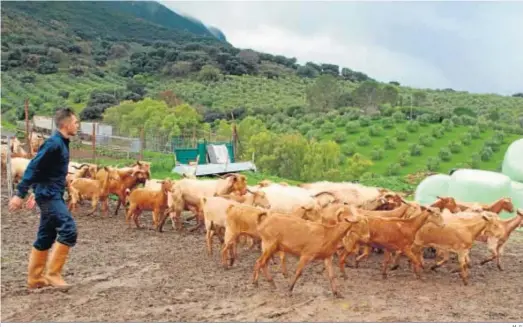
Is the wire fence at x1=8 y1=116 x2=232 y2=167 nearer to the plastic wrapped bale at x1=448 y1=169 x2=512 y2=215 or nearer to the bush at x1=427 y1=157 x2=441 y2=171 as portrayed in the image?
the plastic wrapped bale at x1=448 y1=169 x2=512 y2=215

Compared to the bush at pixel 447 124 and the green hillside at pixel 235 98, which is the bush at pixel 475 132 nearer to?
the green hillside at pixel 235 98

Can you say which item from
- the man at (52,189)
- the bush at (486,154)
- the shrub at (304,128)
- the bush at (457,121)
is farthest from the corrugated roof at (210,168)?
the bush at (457,121)

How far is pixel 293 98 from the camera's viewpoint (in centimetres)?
6469

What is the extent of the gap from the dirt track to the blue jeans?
0.56 meters

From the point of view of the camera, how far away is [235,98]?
203ft

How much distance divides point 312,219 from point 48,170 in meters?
3.77

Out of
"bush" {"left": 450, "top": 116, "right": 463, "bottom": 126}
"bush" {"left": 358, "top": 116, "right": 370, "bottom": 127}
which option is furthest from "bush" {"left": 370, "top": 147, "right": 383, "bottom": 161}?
"bush" {"left": 450, "top": 116, "right": 463, "bottom": 126}

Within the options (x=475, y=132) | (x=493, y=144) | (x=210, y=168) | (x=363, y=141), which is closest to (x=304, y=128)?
(x=363, y=141)

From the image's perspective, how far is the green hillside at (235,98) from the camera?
1346 inches

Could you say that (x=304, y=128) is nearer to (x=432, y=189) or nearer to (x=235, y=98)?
(x=235, y=98)

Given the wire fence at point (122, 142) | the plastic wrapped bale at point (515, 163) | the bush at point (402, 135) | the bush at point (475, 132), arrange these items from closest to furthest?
the plastic wrapped bale at point (515, 163) < the wire fence at point (122, 142) < the bush at point (402, 135) < the bush at point (475, 132)

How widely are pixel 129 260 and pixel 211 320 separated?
10.4ft

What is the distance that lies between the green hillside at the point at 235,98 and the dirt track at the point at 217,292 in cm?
1551

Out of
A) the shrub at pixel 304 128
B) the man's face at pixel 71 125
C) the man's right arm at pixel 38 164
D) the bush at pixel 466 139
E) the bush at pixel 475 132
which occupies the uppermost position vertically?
the man's face at pixel 71 125
